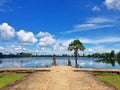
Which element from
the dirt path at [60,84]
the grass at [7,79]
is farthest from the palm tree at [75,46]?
the dirt path at [60,84]

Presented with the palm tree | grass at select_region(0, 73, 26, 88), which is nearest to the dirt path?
grass at select_region(0, 73, 26, 88)

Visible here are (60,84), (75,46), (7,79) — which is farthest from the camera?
(75,46)

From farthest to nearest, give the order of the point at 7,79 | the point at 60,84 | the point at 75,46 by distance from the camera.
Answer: the point at 75,46
the point at 7,79
the point at 60,84

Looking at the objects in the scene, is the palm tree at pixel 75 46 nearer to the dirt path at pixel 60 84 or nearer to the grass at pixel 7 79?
the grass at pixel 7 79

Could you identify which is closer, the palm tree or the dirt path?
the dirt path

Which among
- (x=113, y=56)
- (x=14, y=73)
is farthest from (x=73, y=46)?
(x=113, y=56)

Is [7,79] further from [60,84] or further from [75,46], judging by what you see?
[75,46]

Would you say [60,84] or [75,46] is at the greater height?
[75,46]

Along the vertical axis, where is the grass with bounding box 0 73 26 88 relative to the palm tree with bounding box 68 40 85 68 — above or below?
below

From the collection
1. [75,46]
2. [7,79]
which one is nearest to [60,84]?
[7,79]

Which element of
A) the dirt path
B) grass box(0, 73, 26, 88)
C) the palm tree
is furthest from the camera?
the palm tree

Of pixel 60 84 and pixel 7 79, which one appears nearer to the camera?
pixel 60 84

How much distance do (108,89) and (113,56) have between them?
512 feet

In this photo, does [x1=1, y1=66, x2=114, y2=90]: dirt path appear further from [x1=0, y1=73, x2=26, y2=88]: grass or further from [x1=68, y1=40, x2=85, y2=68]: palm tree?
[x1=68, y1=40, x2=85, y2=68]: palm tree
